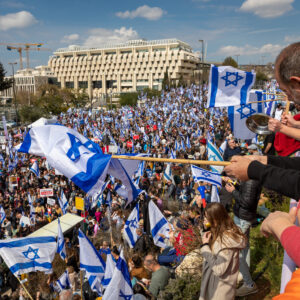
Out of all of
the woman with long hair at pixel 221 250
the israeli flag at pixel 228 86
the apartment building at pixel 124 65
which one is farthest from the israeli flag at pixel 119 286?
the apartment building at pixel 124 65

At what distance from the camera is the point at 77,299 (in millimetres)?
4992

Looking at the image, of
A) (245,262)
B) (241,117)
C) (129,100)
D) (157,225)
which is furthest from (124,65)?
(245,262)

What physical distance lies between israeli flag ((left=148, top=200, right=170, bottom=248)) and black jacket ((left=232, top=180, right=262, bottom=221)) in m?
2.22

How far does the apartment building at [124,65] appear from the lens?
9488 cm

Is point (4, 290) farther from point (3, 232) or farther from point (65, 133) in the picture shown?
point (65, 133)

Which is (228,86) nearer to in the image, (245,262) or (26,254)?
(245,262)

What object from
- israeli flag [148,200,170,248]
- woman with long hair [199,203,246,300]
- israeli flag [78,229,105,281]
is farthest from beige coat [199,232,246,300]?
israeli flag [148,200,170,248]

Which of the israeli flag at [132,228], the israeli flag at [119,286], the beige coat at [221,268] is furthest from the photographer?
the israeli flag at [132,228]

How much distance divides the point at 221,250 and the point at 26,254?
3.81 meters

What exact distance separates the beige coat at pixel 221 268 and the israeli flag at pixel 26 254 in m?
3.35

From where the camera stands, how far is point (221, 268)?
112 inches

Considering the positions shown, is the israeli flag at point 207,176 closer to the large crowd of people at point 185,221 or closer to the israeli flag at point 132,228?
the large crowd of people at point 185,221

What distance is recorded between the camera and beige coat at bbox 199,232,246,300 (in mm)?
2844

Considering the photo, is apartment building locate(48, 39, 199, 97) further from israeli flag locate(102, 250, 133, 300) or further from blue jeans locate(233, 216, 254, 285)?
israeli flag locate(102, 250, 133, 300)
